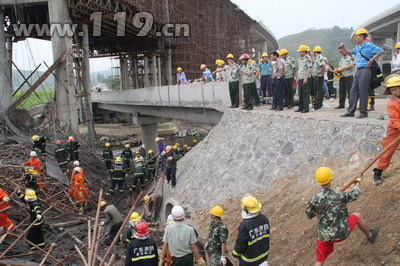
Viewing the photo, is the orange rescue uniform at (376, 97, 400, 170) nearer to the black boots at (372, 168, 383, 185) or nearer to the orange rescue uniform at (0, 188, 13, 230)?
the black boots at (372, 168, 383, 185)

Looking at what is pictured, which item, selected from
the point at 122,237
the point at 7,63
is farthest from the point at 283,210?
the point at 7,63

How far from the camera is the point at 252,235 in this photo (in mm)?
3965

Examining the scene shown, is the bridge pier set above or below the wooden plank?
below

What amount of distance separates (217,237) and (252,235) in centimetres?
109

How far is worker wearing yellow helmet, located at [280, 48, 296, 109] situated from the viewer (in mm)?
9344

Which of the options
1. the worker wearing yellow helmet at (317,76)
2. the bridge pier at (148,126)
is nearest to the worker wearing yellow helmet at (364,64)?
the worker wearing yellow helmet at (317,76)

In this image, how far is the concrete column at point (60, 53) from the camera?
15547mm

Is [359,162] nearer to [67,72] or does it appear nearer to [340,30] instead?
[67,72]

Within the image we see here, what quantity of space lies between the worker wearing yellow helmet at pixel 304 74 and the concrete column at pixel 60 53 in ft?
40.1

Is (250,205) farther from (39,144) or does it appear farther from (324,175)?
(39,144)

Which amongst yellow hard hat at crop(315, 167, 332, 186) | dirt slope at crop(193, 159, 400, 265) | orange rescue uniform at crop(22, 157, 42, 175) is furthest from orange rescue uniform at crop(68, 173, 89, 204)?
yellow hard hat at crop(315, 167, 332, 186)

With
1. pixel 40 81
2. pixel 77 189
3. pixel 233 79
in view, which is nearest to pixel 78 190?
pixel 77 189

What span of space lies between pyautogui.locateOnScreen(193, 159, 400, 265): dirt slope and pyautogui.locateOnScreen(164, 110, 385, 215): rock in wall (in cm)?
52

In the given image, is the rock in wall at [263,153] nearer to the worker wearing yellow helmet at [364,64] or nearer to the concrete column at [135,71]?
the worker wearing yellow helmet at [364,64]
